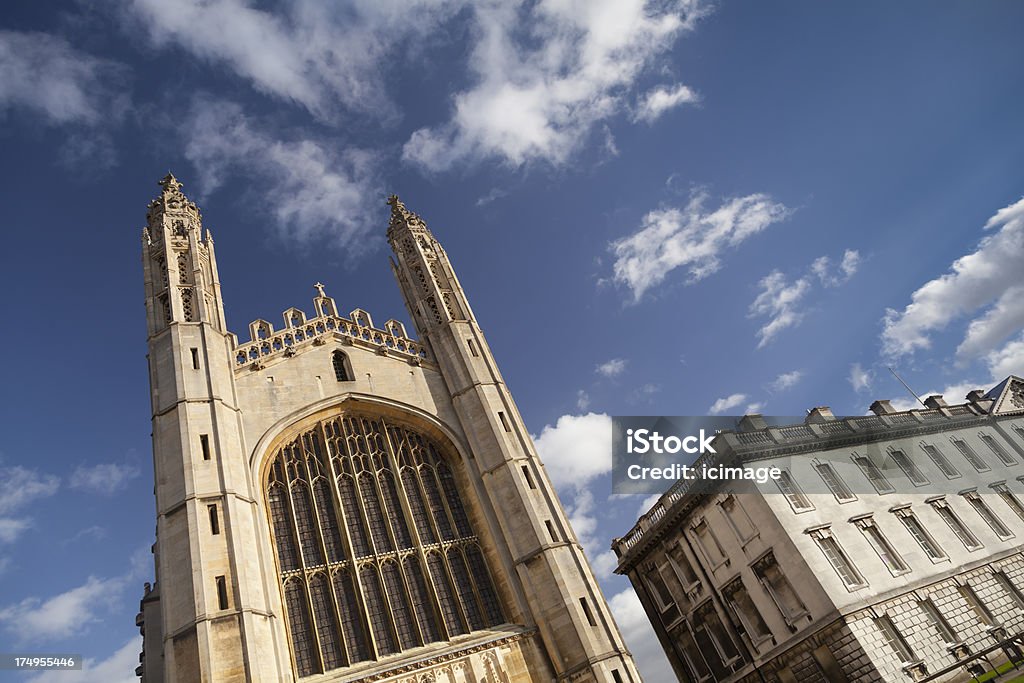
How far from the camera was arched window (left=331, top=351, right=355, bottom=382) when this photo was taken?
23.8 m

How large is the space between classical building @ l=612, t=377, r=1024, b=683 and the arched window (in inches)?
614

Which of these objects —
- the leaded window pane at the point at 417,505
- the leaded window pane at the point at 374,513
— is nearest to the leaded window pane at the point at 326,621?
the leaded window pane at the point at 374,513

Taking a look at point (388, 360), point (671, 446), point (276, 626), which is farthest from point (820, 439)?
point (276, 626)

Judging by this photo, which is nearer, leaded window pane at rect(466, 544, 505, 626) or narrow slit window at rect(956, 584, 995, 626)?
leaded window pane at rect(466, 544, 505, 626)

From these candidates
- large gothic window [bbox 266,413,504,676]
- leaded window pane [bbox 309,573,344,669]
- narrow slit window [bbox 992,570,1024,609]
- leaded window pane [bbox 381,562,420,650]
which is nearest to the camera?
leaded window pane [bbox 309,573,344,669]

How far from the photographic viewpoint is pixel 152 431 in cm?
1973

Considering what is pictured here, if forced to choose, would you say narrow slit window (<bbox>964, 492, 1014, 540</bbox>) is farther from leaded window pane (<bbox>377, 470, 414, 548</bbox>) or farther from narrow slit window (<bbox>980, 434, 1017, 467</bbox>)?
leaded window pane (<bbox>377, 470, 414, 548</bbox>)

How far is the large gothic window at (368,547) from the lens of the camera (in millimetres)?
17984

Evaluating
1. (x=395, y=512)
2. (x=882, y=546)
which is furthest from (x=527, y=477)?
(x=882, y=546)

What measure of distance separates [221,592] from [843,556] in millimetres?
21173

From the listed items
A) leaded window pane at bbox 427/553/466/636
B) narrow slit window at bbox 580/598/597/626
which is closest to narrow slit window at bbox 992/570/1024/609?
narrow slit window at bbox 580/598/597/626

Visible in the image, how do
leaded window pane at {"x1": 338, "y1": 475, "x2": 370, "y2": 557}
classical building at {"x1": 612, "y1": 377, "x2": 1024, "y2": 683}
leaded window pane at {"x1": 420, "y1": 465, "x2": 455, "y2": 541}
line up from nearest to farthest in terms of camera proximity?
leaded window pane at {"x1": 338, "y1": 475, "x2": 370, "y2": 557}
leaded window pane at {"x1": 420, "y1": 465, "x2": 455, "y2": 541}
classical building at {"x1": 612, "y1": 377, "x2": 1024, "y2": 683}

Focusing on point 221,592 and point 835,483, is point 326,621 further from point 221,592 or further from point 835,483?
point 835,483

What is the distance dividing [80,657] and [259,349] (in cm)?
1099
